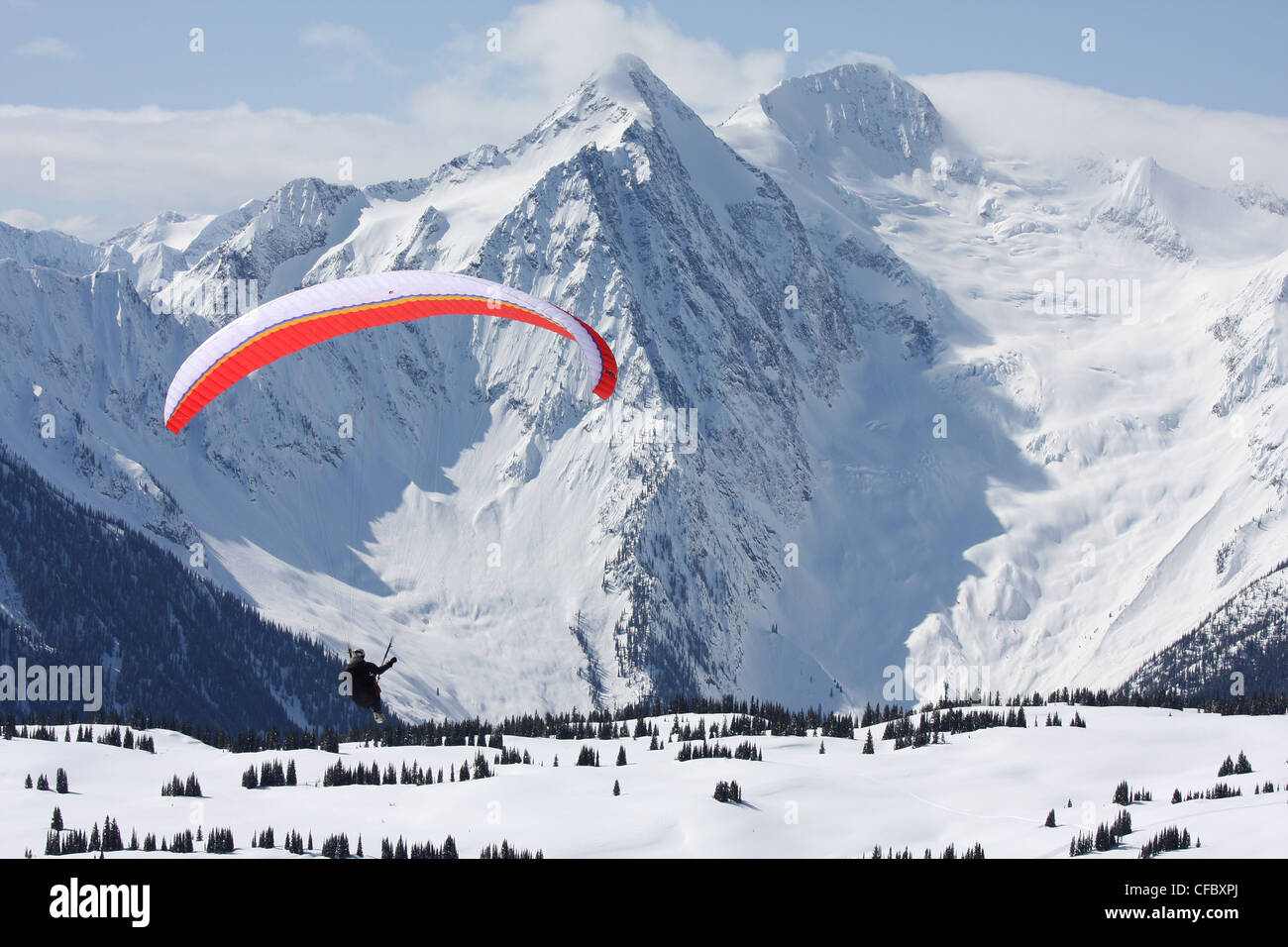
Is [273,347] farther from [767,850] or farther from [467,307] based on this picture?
[767,850]

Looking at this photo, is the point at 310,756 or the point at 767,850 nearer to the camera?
the point at 767,850

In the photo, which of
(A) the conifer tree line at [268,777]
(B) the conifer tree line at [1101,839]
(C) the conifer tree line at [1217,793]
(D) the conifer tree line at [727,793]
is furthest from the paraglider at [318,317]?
(C) the conifer tree line at [1217,793]

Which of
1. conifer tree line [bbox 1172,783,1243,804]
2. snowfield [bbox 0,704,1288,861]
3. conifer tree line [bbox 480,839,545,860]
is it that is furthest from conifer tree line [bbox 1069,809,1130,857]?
conifer tree line [bbox 480,839,545,860]

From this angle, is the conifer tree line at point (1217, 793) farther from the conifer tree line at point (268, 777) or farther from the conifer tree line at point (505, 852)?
the conifer tree line at point (268, 777)

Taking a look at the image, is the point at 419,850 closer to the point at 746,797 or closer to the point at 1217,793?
the point at 746,797

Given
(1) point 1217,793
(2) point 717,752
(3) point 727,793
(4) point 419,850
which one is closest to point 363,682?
(4) point 419,850
